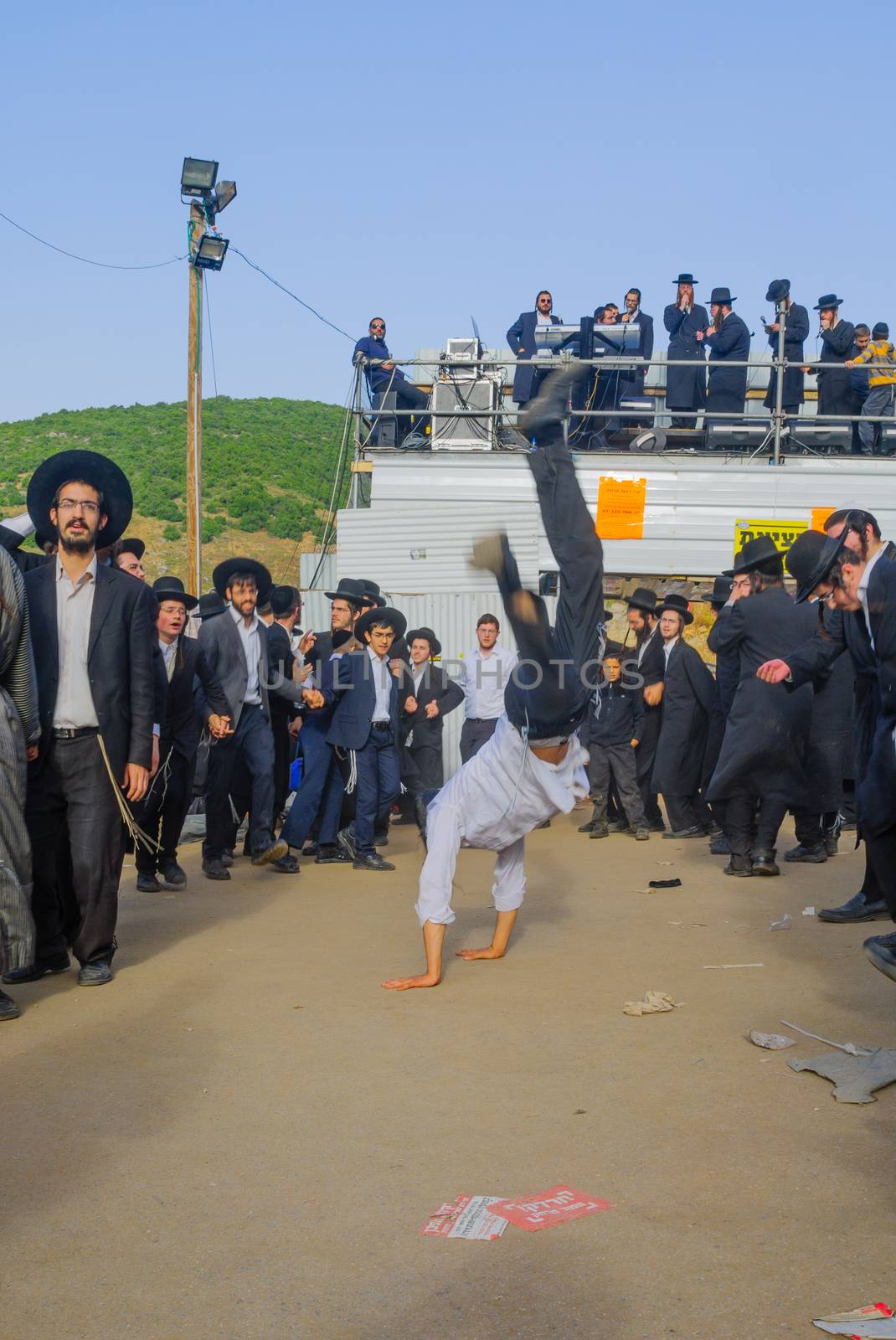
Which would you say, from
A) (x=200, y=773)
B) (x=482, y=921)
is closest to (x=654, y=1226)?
(x=482, y=921)

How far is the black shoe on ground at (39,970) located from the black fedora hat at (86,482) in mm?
2099

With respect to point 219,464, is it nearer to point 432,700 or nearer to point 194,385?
point 194,385

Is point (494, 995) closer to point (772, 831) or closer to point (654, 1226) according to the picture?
point (654, 1226)

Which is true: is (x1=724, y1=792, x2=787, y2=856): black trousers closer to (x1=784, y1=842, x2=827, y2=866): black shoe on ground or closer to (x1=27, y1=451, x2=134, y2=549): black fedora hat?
(x1=784, y1=842, x2=827, y2=866): black shoe on ground

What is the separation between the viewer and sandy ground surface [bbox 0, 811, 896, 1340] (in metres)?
3.39

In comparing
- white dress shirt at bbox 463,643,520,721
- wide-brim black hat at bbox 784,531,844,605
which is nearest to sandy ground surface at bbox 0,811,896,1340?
wide-brim black hat at bbox 784,531,844,605

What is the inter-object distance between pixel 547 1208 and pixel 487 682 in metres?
9.10

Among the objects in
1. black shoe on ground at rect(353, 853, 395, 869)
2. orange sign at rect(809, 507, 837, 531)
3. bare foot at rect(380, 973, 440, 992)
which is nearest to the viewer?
bare foot at rect(380, 973, 440, 992)

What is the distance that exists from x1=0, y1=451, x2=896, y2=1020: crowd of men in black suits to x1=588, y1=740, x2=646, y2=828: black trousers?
2cm

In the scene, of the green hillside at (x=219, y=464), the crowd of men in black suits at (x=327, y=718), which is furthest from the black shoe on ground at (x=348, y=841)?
the green hillside at (x=219, y=464)

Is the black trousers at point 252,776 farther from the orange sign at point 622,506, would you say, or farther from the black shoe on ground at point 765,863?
the orange sign at point 622,506

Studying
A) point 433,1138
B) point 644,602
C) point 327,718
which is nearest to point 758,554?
point 644,602

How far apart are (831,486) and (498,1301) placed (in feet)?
55.4

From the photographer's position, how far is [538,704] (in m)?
6.39
